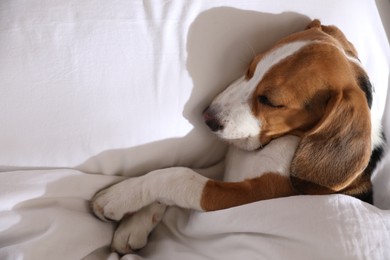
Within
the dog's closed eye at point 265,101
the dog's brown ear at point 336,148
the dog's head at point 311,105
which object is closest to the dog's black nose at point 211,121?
the dog's head at point 311,105

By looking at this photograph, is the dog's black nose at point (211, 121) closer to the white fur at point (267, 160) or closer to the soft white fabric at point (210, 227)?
the white fur at point (267, 160)

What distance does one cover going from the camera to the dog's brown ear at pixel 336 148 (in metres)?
1.16

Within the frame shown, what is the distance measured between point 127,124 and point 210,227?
1.23 ft

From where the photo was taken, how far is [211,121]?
125 centimetres

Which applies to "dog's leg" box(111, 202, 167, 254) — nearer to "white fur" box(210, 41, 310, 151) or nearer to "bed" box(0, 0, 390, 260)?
"bed" box(0, 0, 390, 260)

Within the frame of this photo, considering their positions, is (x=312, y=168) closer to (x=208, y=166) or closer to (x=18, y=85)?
(x=208, y=166)

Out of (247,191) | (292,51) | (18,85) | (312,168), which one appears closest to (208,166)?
(247,191)

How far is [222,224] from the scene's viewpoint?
3.74ft

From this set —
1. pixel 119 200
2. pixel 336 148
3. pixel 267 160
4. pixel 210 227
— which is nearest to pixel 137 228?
pixel 119 200

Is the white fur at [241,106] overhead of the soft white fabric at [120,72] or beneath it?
beneath

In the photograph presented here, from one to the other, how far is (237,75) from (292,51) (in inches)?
8.2

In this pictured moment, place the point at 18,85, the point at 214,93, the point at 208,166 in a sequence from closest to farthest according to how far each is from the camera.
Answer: the point at 18,85 → the point at 214,93 → the point at 208,166

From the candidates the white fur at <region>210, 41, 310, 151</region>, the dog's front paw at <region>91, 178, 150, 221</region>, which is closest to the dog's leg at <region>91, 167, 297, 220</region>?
the dog's front paw at <region>91, 178, 150, 221</region>

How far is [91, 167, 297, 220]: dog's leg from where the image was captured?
1203 millimetres
